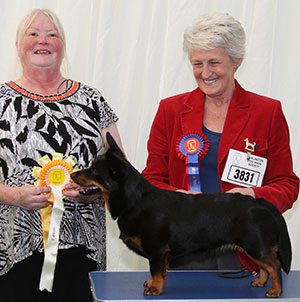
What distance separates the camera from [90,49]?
2.73 m

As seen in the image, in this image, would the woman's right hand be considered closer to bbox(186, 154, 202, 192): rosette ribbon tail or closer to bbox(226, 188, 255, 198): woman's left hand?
bbox(186, 154, 202, 192): rosette ribbon tail

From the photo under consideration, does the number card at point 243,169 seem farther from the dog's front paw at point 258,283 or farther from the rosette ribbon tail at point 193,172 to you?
the dog's front paw at point 258,283

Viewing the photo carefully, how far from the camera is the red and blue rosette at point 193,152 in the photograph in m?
1.79

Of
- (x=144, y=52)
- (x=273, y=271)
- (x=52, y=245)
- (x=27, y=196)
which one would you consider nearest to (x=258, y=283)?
(x=273, y=271)

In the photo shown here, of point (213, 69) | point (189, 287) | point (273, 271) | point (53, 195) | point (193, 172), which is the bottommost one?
point (189, 287)

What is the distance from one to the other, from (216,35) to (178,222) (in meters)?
0.73

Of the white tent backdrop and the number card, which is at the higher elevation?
the white tent backdrop

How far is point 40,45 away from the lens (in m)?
1.88

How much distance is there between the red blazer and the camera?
1805mm

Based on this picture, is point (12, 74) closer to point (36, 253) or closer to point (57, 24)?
point (57, 24)

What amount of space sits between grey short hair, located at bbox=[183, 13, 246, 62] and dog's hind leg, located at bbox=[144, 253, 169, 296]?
800 mm

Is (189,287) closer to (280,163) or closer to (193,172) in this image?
(193,172)

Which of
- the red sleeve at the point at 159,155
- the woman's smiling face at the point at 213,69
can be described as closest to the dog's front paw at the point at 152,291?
the red sleeve at the point at 159,155

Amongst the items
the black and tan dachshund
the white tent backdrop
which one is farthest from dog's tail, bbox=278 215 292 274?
the white tent backdrop
